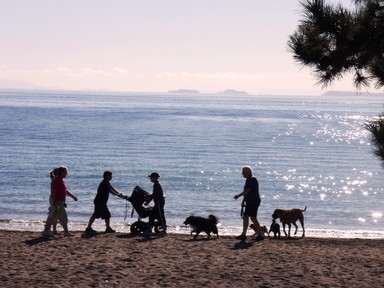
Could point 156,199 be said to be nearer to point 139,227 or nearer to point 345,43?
point 139,227

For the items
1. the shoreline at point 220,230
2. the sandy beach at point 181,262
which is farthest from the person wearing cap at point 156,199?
the shoreline at point 220,230

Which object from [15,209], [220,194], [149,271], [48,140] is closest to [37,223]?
[15,209]

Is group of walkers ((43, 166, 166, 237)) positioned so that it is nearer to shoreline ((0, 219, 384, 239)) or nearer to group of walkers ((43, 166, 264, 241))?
group of walkers ((43, 166, 264, 241))

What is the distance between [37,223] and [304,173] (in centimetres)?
2687

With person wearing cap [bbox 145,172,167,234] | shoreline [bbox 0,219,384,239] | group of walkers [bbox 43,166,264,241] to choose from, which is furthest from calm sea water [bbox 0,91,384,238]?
person wearing cap [bbox 145,172,167,234]

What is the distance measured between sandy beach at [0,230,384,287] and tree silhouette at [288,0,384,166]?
2718mm

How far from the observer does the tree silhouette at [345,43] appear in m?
10.8

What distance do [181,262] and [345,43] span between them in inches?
191

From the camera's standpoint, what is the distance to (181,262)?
43.0 feet

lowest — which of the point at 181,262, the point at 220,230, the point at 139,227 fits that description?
the point at 220,230

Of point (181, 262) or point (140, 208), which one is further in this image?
point (140, 208)

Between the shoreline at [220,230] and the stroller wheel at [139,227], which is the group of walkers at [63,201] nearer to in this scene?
the stroller wheel at [139,227]

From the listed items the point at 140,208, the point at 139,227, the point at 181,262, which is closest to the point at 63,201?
the point at 140,208

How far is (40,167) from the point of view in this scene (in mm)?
46531
